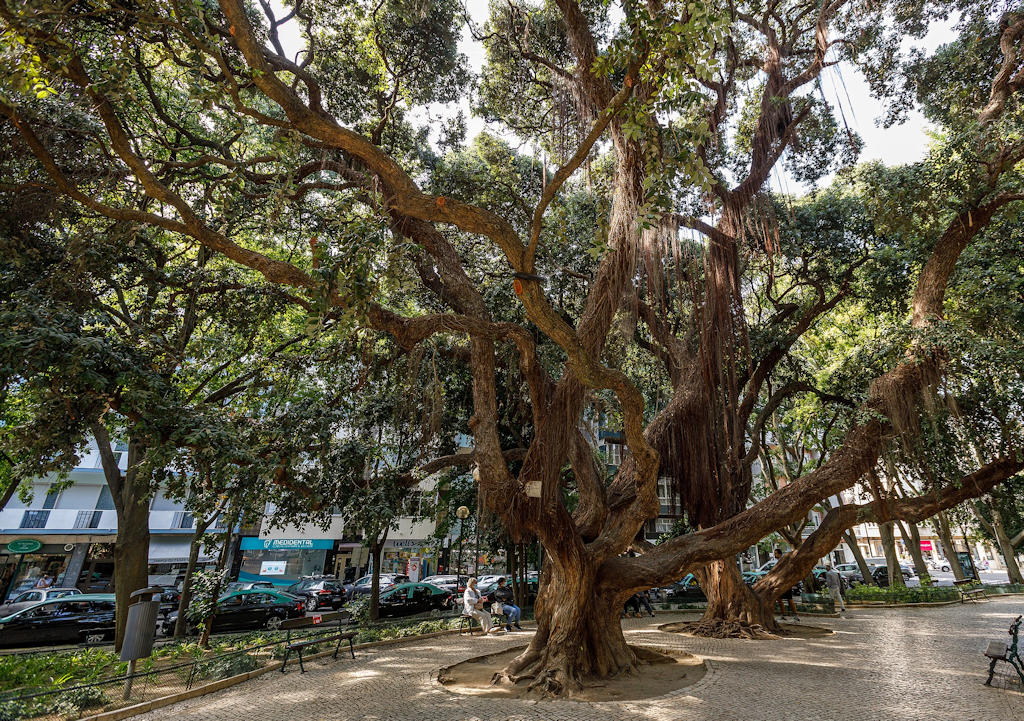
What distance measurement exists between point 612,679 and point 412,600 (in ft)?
35.9

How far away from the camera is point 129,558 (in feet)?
30.2

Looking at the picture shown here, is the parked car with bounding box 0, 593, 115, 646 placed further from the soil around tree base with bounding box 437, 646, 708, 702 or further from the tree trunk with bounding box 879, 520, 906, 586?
the tree trunk with bounding box 879, 520, 906, 586

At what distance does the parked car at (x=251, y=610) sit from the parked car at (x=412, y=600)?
94.4 inches

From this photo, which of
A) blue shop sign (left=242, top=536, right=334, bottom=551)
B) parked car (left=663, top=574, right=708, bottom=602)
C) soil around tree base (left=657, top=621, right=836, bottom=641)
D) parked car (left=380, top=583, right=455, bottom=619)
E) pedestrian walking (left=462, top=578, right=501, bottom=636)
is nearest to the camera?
soil around tree base (left=657, top=621, right=836, bottom=641)

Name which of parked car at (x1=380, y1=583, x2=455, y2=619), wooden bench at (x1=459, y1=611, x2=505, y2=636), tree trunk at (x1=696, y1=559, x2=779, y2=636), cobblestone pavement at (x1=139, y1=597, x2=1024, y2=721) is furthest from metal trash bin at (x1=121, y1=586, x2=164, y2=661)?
parked car at (x1=380, y1=583, x2=455, y2=619)

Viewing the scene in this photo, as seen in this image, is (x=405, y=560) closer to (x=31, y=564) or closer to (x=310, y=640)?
(x=31, y=564)

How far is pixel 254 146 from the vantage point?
1090 cm

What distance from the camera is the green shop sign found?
1873cm

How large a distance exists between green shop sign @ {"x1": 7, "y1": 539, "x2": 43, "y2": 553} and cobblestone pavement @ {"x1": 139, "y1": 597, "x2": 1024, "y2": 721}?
1785cm

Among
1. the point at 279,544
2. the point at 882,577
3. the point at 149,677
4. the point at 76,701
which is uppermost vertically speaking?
the point at 279,544

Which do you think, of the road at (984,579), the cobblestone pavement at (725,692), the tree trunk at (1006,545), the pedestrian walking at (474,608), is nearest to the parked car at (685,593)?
the cobblestone pavement at (725,692)

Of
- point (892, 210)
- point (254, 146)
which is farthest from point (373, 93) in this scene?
point (892, 210)

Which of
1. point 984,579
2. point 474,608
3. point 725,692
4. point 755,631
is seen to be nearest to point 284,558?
point 474,608

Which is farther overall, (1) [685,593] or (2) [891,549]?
(2) [891,549]
